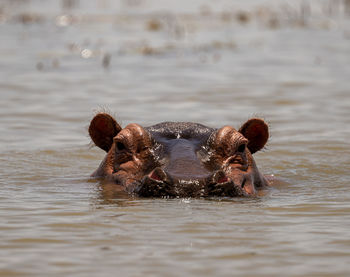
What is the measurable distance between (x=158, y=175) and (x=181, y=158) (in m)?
0.40

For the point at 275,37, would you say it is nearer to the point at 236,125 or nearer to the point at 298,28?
the point at 298,28

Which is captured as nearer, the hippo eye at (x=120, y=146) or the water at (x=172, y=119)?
the water at (x=172, y=119)

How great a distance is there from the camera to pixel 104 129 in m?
8.83

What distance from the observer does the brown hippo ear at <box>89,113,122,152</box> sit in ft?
28.4

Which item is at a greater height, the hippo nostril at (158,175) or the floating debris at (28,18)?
the floating debris at (28,18)

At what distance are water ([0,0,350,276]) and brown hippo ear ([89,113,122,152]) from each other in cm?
48

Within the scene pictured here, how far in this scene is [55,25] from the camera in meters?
25.8

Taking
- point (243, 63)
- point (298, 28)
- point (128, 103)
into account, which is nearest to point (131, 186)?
point (128, 103)

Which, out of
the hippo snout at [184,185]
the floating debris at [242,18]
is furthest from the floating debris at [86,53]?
the hippo snout at [184,185]

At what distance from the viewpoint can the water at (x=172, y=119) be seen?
20.3 feet

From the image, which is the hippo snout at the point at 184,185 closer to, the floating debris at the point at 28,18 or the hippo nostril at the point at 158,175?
the hippo nostril at the point at 158,175

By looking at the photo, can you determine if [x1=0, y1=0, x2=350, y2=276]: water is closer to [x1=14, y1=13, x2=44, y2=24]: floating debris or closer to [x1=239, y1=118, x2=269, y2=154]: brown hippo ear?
[x1=14, y1=13, x2=44, y2=24]: floating debris

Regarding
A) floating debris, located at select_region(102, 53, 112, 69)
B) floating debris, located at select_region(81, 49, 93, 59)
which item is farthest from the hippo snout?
floating debris, located at select_region(81, 49, 93, 59)

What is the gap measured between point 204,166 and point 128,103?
25.0 ft
